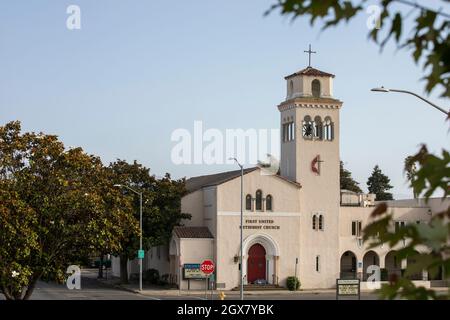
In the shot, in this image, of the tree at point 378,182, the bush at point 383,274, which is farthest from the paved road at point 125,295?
the tree at point 378,182

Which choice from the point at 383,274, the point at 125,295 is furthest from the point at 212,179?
the point at 125,295

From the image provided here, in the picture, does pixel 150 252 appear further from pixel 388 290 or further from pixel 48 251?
pixel 388 290

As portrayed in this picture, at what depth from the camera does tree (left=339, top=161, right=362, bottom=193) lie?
117m

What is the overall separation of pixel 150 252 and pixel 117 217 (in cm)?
3722

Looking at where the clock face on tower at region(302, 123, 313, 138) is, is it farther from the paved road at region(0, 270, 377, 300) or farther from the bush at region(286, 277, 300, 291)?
the paved road at region(0, 270, 377, 300)

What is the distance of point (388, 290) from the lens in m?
4.45

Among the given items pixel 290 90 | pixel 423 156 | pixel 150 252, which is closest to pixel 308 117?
pixel 290 90

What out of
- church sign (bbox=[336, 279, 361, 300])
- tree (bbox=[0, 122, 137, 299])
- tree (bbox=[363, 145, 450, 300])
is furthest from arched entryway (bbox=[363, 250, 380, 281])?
tree (bbox=[363, 145, 450, 300])

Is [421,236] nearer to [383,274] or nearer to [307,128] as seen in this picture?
[307,128]

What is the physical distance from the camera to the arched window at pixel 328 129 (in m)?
64.1

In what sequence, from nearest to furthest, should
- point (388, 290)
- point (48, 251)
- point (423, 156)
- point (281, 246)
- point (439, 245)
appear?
point (439, 245) < point (388, 290) < point (423, 156) < point (48, 251) < point (281, 246)

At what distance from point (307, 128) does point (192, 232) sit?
37.4ft

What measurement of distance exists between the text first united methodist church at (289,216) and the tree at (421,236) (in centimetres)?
5680

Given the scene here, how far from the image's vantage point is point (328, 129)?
6431 cm
